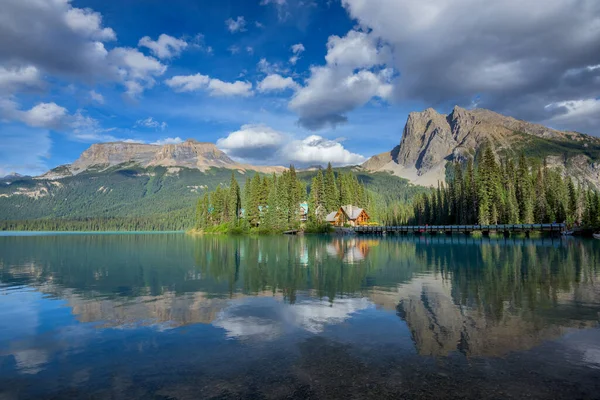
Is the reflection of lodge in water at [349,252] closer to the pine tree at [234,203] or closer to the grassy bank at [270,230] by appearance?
the grassy bank at [270,230]

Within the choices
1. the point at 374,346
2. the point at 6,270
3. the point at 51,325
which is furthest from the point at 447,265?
the point at 6,270

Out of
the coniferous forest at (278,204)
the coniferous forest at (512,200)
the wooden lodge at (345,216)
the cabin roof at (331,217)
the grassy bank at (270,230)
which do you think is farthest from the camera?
the wooden lodge at (345,216)

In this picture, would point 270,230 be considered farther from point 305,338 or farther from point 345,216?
point 305,338

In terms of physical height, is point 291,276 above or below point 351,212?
below

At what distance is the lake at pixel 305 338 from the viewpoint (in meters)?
A: 8.67

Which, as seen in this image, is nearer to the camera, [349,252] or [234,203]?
[349,252]

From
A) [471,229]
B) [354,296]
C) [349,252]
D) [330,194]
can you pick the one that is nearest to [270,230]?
[330,194]

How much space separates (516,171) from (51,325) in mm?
117391

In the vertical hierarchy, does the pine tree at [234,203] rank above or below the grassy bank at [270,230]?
above

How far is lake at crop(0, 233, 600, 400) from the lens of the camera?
867 centimetres

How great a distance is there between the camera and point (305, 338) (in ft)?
40.5

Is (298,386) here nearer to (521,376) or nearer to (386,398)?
(386,398)

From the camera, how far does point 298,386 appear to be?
8.59 m

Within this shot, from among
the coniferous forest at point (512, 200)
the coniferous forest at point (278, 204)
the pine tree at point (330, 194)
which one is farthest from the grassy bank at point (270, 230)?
the coniferous forest at point (512, 200)
